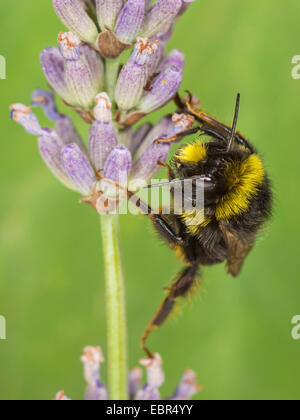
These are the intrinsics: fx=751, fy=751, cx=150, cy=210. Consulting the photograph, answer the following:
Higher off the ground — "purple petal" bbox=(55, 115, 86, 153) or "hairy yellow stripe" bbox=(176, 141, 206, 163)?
"purple petal" bbox=(55, 115, 86, 153)

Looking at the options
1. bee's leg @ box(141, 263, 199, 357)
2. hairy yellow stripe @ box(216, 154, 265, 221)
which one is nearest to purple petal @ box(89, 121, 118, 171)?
hairy yellow stripe @ box(216, 154, 265, 221)

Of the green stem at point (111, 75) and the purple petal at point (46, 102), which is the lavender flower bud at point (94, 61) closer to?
the green stem at point (111, 75)

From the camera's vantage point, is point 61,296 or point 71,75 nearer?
point 71,75

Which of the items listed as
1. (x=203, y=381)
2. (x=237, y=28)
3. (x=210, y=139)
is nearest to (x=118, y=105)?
(x=210, y=139)

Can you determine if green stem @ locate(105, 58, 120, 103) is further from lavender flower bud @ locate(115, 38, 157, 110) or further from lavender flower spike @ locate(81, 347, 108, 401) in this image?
lavender flower spike @ locate(81, 347, 108, 401)

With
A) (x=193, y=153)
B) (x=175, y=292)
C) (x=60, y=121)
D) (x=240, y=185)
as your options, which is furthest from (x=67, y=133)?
(x=175, y=292)

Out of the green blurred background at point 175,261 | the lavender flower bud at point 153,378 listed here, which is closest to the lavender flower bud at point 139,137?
the lavender flower bud at point 153,378
